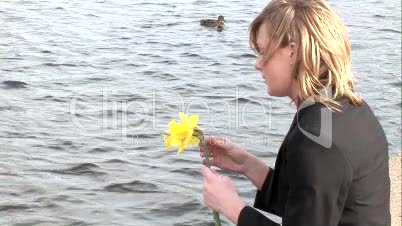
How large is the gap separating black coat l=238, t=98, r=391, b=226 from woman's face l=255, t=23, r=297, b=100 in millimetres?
121

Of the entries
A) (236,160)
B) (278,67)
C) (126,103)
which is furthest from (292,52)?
(126,103)

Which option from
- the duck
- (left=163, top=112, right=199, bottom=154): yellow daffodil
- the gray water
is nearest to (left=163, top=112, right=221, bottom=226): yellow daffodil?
(left=163, top=112, right=199, bottom=154): yellow daffodil

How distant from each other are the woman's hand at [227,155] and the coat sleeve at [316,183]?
0.73 m

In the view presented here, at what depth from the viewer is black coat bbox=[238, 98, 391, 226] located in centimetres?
255

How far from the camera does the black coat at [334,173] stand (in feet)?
8.36

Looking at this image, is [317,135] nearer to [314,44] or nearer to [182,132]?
[314,44]

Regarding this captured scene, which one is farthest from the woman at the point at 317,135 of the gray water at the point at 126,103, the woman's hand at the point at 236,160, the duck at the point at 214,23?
A: the duck at the point at 214,23

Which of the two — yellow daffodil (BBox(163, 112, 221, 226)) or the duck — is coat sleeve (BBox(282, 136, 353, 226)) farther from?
the duck

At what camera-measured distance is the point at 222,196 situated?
2.86 m

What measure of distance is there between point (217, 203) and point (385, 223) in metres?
0.59

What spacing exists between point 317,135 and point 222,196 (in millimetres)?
480

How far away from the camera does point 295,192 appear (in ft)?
8.55

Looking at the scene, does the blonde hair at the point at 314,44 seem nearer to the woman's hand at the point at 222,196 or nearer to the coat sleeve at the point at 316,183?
the coat sleeve at the point at 316,183

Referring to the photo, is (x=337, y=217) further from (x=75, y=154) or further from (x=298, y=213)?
(x=75, y=154)
